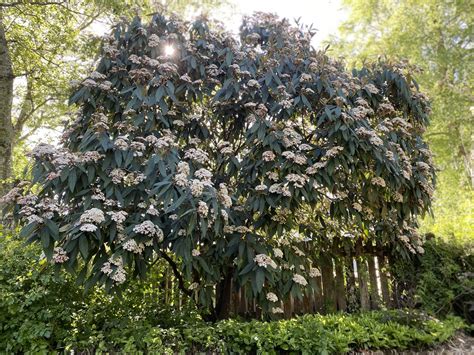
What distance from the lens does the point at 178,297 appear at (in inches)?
158

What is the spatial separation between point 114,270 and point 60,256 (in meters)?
0.36

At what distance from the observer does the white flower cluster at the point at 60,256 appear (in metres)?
2.56

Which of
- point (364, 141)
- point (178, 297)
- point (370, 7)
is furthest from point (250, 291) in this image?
point (370, 7)

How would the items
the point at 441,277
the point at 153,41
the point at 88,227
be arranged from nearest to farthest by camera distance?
the point at 88,227 < the point at 153,41 < the point at 441,277

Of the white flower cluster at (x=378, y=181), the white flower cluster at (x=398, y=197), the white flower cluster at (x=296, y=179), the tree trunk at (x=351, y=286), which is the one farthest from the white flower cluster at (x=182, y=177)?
the tree trunk at (x=351, y=286)

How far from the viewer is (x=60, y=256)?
2572 mm

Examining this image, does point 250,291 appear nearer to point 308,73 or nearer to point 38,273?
point 38,273

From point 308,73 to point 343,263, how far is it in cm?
228

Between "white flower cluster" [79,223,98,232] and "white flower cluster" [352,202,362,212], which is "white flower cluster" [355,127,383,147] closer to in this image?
"white flower cluster" [352,202,362,212]

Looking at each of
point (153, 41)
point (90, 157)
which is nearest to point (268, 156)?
point (90, 157)

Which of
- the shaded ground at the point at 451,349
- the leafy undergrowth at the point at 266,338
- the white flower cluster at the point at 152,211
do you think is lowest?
the shaded ground at the point at 451,349

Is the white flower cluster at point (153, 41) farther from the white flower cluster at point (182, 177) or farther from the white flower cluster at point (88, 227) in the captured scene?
the white flower cluster at point (88, 227)

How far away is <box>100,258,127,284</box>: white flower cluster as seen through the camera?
2614mm

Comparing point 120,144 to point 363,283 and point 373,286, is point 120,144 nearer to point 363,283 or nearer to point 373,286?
point 363,283
